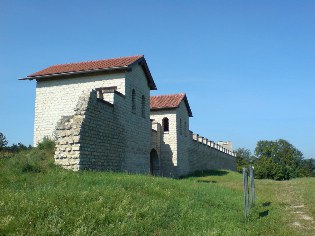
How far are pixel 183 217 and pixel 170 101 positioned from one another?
21909 mm

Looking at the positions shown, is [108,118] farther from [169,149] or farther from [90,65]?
[169,149]

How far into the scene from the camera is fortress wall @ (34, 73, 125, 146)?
20.0 meters

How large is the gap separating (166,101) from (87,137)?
16447 millimetres

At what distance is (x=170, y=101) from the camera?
30.0m

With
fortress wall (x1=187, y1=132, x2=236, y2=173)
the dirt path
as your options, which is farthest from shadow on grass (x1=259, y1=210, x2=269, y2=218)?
fortress wall (x1=187, y1=132, x2=236, y2=173)

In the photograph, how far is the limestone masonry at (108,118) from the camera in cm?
1420

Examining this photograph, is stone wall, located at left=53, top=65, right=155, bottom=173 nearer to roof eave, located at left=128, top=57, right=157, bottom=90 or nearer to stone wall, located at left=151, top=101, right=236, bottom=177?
roof eave, located at left=128, top=57, right=157, bottom=90

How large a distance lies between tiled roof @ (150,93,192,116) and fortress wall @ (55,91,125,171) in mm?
12692

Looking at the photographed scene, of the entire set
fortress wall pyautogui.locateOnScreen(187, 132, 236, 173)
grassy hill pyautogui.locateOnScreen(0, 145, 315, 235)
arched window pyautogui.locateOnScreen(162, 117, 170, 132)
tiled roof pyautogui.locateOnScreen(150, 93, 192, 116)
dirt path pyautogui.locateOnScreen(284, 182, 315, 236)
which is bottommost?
dirt path pyautogui.locateOnScreen(284, 182, 315, 236)

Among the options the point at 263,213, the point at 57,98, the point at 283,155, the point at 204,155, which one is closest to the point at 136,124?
the point at 57,98

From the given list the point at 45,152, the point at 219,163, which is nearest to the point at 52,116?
the point at 45,152

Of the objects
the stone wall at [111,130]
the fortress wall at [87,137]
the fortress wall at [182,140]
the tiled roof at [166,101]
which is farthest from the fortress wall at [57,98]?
the fortress wall at [182,140]

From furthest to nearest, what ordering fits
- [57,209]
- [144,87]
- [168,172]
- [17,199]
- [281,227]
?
[168,172]
[144,87]
[281,227]
[17,199]
[57,209]

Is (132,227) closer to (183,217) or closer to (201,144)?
(183,217)
